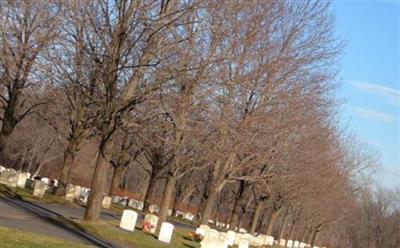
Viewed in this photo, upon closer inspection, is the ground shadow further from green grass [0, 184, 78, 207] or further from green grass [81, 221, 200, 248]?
green grass [0, 184, 78, 207]

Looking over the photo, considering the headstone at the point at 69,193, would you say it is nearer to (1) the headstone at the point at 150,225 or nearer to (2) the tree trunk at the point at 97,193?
(1) the headstone at the point at 150,225

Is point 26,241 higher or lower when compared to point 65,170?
lower

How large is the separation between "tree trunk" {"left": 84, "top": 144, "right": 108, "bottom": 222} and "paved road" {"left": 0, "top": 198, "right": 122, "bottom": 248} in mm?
1122

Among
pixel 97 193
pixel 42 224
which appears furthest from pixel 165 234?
pixel 42 224

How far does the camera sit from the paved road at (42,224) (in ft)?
62.3

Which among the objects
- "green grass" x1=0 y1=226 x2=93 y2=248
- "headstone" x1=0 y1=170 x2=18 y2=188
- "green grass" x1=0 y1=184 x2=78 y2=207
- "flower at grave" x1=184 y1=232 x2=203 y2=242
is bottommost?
"green grass" x1=0 y1=226 x2=93 y2=248

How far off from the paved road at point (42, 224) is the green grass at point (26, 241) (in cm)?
163

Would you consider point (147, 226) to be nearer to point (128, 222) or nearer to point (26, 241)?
point (128, 222)

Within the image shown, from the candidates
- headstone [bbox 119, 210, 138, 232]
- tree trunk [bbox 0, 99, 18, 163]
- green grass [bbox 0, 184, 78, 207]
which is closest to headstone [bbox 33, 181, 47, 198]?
green grass [bbox 0, 184, 78, 207]

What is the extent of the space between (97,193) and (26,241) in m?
8.29

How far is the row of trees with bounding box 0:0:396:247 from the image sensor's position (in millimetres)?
23953

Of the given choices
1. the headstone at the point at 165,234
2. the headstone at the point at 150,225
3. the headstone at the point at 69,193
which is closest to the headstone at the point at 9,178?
the headstone at the point at 69,193

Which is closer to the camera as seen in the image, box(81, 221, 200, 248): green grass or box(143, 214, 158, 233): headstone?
box(81, 221, 200, 248): green grass

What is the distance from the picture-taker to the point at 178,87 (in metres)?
25.5
